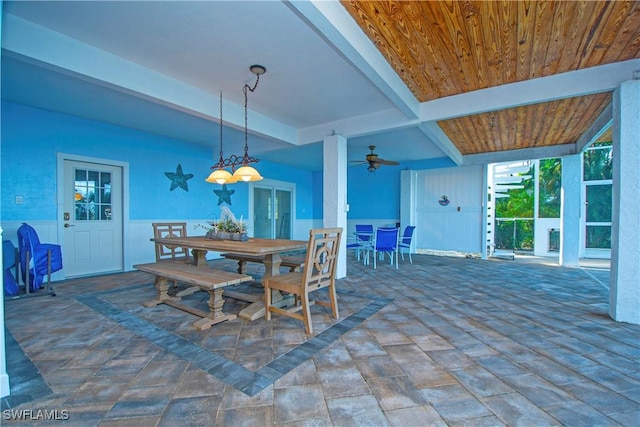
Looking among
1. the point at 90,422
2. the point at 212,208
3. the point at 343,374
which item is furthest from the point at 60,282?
the point at 343,374

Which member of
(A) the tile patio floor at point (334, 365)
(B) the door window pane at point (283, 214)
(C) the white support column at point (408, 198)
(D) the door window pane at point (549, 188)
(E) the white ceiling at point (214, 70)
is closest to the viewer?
(A) the tile patio floor at point (334, 365)

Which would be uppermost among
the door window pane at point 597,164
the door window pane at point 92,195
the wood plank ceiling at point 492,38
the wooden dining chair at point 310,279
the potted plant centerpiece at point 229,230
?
the wood plank ceiling at point 492,38

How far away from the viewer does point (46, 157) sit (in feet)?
13.4

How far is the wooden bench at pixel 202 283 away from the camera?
248 centimetres

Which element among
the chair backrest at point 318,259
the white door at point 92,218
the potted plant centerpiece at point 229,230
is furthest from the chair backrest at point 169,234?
the chair backrest at point 318,259

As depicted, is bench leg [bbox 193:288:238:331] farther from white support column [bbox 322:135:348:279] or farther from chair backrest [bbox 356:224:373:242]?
chair backrest [bbox 356:224:373:242]

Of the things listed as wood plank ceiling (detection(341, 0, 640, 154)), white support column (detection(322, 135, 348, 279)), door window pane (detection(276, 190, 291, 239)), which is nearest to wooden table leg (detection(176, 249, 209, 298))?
white support column (detection(322, 135, 348, 279))

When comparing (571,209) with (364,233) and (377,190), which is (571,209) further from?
(377,190)

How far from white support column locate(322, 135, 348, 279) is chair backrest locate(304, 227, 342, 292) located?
1.73 m

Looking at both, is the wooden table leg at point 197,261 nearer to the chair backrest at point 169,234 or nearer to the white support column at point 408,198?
the chair backrest at point 169,234

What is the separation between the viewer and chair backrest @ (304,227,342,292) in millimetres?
2338

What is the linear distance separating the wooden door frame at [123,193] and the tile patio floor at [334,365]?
57.8 inches

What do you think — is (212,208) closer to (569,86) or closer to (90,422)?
(90,422)

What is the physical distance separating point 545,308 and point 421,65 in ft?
9.44
